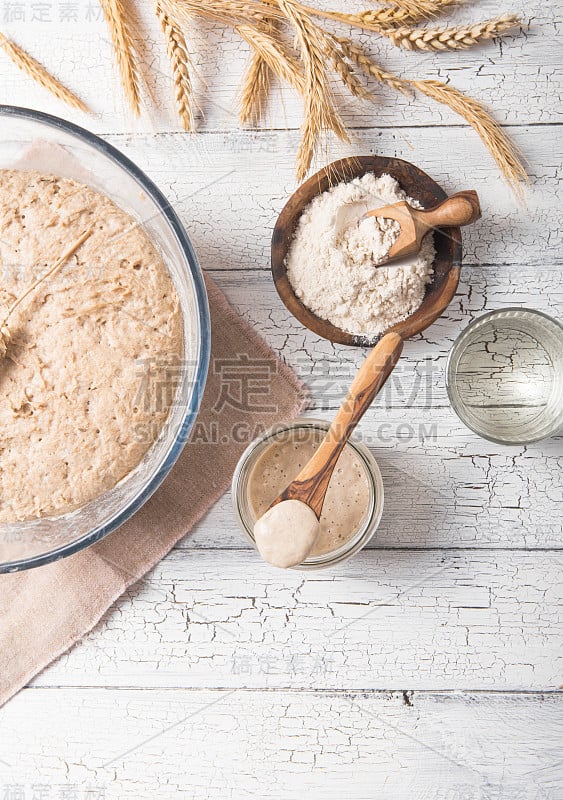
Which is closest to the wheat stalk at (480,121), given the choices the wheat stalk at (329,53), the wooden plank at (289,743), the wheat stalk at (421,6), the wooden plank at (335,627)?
the wheat stalk at (329,53)

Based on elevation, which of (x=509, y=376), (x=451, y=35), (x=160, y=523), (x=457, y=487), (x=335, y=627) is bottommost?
(x=335, y=627)

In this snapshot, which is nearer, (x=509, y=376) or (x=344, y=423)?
(x=344, y=423)

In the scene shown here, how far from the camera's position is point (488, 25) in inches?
42.4

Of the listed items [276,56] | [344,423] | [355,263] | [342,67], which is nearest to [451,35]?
[342,67]

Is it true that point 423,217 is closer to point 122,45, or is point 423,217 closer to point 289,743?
point 122,45

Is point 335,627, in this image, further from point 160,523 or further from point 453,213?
point 453,213

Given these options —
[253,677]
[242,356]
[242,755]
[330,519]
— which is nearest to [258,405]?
[242,356]

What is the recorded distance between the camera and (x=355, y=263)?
3.32ft

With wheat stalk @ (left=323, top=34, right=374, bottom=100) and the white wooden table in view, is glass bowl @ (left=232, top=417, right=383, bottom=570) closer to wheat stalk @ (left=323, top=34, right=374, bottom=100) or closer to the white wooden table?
the white wooden table

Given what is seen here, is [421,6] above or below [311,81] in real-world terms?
above

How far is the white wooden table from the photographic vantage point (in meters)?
1.10

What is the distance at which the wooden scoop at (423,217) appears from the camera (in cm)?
96

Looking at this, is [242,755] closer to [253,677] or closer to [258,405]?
[253,677]

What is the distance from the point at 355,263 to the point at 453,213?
16 cm
